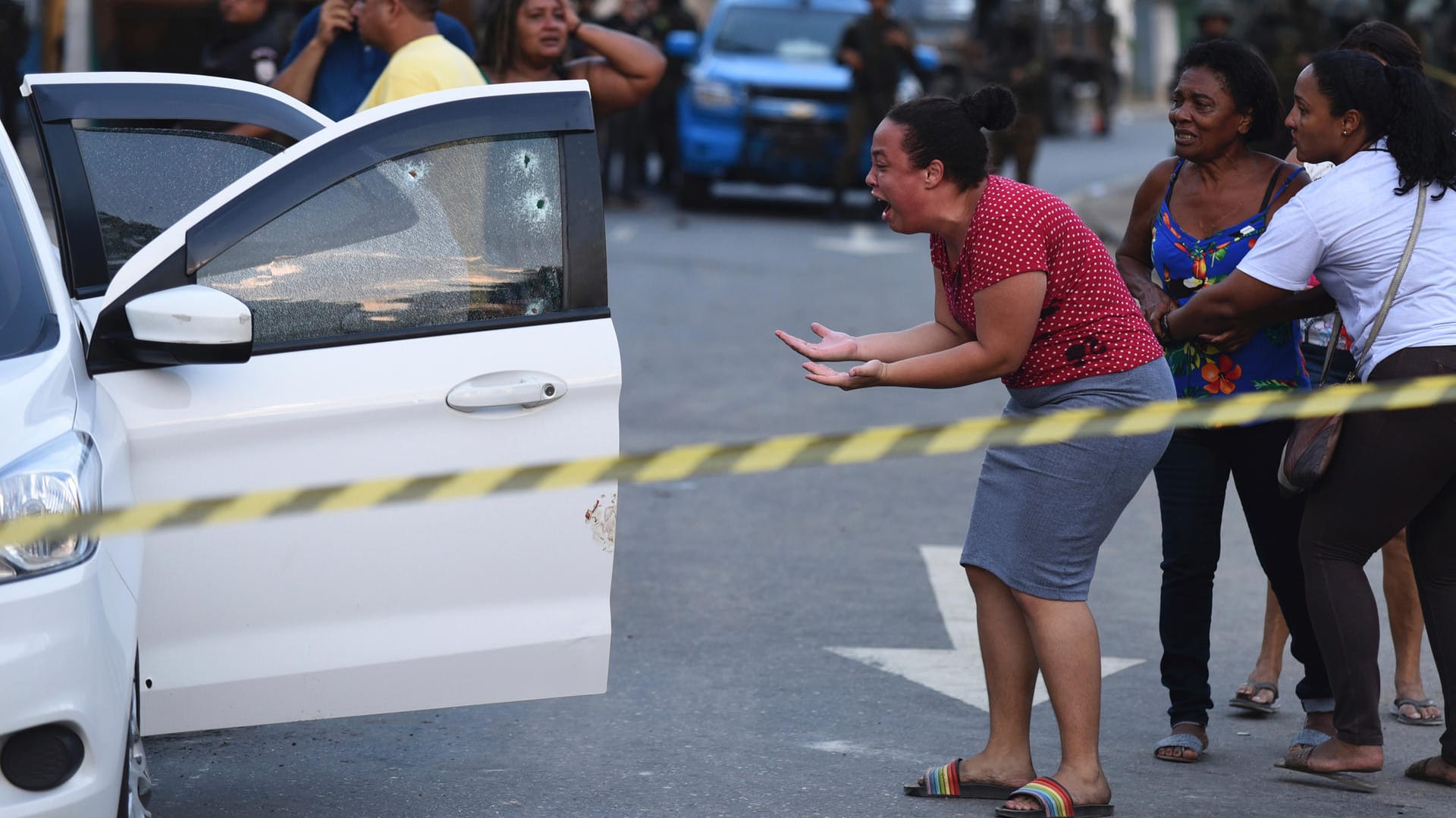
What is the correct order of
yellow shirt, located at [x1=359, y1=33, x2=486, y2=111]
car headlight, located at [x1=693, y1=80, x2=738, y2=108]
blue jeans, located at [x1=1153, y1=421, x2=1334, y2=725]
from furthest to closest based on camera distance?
car headlight, located at [x1=693, y1=80, x2=738, y2=108] < yellow shirt, located at [x1=359, y1=33, x2=486, y2=111] < blue jeans, located at [x1=1153, y1=421, x2=1334, y2=725]

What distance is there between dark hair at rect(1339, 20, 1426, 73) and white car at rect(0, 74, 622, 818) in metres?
2.30

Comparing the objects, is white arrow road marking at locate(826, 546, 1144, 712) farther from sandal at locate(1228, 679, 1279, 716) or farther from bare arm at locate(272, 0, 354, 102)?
bare arm at locate(272, 0, 354, 102)

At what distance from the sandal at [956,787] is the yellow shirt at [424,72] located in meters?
2.56

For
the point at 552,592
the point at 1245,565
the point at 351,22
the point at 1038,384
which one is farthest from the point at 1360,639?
the point at 351,22

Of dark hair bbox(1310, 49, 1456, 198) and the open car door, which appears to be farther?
dark hair bbox(1310, 49, 1456, 198)

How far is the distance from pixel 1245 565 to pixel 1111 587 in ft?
2.29

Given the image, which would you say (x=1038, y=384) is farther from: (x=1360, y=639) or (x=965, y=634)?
(x=965, y=634)

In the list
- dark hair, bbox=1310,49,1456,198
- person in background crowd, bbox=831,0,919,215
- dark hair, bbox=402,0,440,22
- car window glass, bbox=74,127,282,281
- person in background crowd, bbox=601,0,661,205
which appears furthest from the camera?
person in background crowd, bbox=601,0,661,205

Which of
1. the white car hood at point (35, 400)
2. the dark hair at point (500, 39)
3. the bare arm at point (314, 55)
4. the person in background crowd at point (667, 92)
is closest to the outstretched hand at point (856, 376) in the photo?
the white car hood at point (35, 400)

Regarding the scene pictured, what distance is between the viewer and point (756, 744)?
16.1 ft

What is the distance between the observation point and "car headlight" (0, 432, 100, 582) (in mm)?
3137

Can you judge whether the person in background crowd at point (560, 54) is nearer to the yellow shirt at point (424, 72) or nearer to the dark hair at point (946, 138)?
the yellow shirt at point (424, 72)

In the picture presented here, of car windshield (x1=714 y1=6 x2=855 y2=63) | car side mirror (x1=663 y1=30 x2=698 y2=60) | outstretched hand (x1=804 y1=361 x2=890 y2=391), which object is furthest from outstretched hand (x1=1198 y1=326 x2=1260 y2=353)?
car side mirror (x1=663 y1=30 x2=698 y2=60)

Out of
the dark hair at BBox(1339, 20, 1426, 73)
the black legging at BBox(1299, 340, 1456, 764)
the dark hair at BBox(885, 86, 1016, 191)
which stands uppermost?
the dark hair at BBox(1339, 20, 1426, 73)
